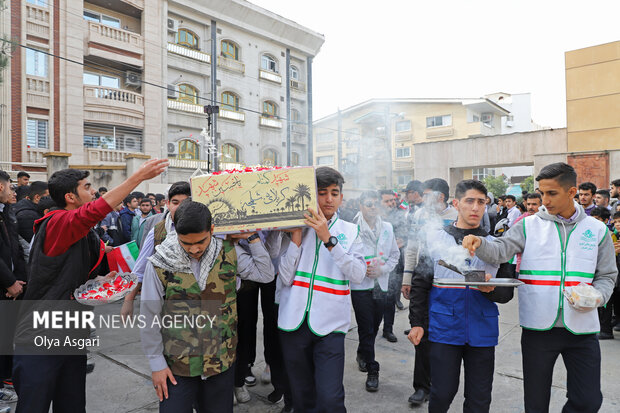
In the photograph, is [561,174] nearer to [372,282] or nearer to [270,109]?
[372,282]

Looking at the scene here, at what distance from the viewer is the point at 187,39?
76.0ft

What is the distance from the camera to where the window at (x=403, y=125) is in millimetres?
28233

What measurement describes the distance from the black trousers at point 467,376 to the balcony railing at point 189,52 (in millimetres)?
22890

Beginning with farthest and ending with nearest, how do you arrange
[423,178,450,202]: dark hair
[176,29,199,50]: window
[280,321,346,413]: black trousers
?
[176,29,199,50]: window → [423,178,450,202]: dark hair → [280,321,346,413]: black trousers

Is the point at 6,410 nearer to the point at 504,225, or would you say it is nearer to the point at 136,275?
the point at 136,275

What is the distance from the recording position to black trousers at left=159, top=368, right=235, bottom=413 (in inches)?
87.5

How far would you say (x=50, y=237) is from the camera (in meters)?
2.44

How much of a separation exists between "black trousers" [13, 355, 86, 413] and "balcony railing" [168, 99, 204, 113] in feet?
68.9

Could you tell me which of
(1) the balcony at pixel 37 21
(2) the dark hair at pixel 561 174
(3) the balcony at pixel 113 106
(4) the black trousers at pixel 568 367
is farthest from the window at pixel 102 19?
(4) the black trousers at pixel 568 367

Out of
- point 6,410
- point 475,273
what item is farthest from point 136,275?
point 475,273

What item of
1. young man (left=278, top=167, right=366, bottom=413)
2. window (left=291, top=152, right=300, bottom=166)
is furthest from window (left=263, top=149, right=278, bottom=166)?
young man (left=278, top=167, right=366, bottom=413)

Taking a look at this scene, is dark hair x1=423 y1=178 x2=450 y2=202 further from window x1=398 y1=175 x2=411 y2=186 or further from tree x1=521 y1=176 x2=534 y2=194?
window x1=398 y1=175 x2=411 y2=186

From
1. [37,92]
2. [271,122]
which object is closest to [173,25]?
[271,122]

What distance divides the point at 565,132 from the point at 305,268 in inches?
701
